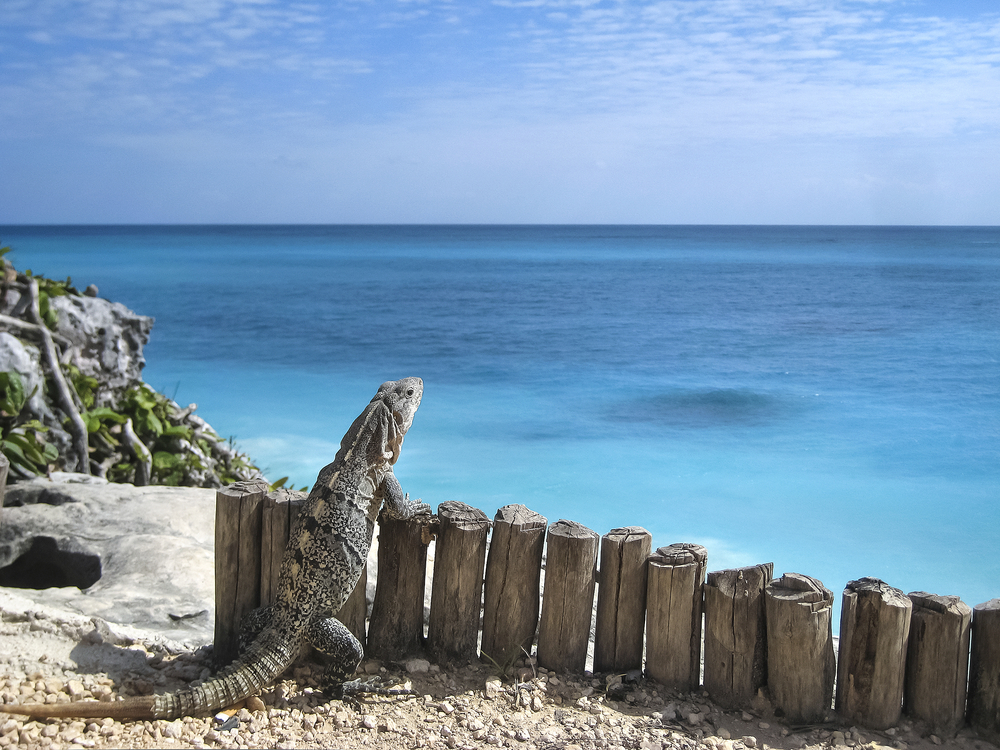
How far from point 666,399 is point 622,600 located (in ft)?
52.3

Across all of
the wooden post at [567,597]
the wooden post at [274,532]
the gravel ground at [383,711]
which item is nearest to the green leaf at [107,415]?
the gravel ground at [383,711]

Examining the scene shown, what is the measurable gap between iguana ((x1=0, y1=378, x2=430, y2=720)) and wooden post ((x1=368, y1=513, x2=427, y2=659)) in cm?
15

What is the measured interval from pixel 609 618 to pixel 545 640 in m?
0.36

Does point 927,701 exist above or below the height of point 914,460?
above

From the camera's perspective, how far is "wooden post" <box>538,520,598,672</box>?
3.84 m

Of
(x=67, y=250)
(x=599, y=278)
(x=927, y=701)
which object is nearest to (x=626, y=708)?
(x=927, y=701)

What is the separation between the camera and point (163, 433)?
8617mm

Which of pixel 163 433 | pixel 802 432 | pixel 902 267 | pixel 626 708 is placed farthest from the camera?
pixel 902 267

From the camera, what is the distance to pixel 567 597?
389 centimetres

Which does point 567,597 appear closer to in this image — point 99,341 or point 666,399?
point 99,341

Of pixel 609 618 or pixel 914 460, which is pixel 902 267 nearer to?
pixel 914 460

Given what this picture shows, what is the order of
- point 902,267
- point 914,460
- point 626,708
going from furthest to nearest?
point 902,267 → point 914,460 → point 626,708

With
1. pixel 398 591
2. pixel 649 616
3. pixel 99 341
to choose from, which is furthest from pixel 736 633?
pixel 99 341

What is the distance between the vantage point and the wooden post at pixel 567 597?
384 centimetres
